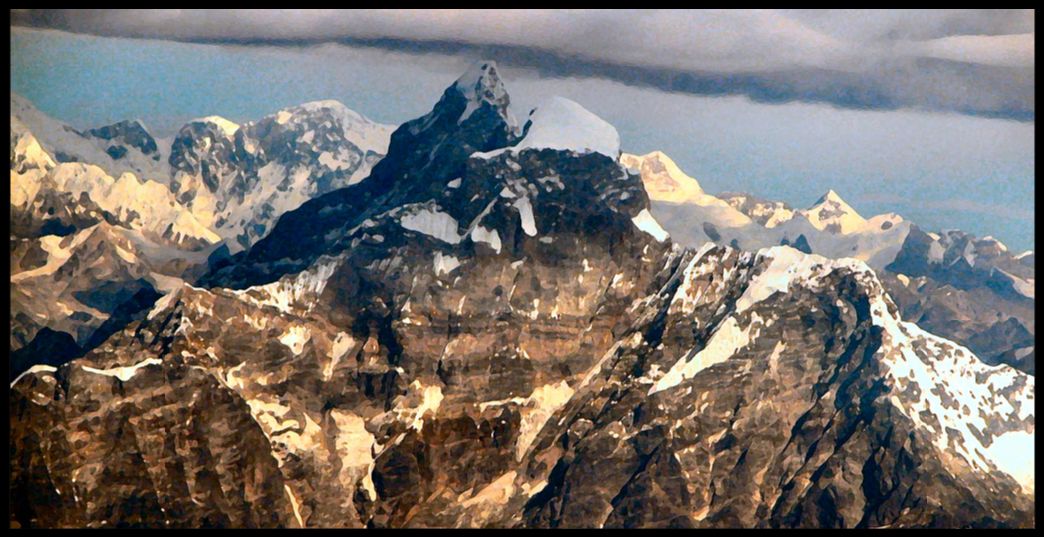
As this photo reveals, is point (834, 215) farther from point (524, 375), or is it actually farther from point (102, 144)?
point (102, 144)

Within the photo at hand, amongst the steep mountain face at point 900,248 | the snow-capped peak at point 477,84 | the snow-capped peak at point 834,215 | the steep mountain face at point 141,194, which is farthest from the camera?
the snow-capped peak at point 834,215

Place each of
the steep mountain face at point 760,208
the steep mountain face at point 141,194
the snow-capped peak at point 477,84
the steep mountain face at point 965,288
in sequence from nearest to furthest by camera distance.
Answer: the steep mountain face at point 141,194
the snow-capped peak at point 477,84
the steep mountain face at point 965,288
the steep mountain face at point 760,208

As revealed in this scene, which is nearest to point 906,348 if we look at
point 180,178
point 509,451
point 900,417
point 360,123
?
point 900,417

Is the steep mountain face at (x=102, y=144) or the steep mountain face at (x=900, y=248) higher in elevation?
the steep mountain face at (x=102, y=144)

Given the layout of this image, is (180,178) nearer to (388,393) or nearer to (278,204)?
(278,204)

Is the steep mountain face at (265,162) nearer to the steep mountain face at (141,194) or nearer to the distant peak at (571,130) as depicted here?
the steep mountain face at (141,194)

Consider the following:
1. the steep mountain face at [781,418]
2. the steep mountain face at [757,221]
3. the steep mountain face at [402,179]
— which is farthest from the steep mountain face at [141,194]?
the steep mountain face at [781,418]

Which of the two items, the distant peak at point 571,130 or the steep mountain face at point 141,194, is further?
the distant peak at point 571,130
